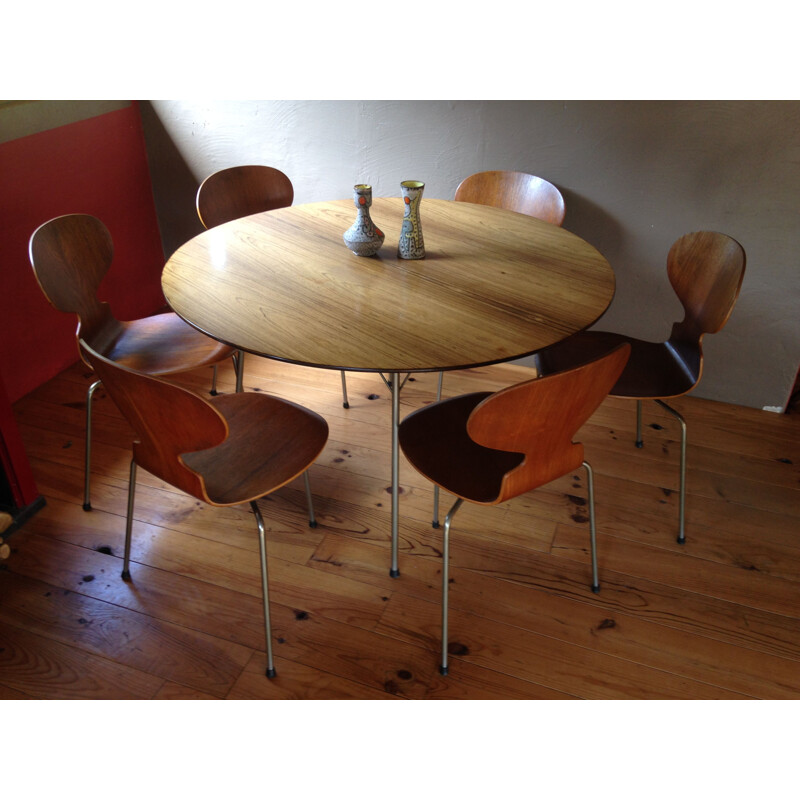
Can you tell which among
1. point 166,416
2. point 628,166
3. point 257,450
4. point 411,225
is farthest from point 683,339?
point 166,416

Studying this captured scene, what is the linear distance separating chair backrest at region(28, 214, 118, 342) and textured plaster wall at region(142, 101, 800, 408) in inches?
46.4

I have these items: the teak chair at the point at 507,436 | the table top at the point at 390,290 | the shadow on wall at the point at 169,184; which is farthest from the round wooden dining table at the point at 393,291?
the shadow on wall at the point at 169,184

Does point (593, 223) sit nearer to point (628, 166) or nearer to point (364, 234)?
point (628, 166)

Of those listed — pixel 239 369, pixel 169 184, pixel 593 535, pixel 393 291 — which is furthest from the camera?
pixel 169 184

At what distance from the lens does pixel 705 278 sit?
6.75 ft

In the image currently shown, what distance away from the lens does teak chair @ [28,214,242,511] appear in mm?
2023

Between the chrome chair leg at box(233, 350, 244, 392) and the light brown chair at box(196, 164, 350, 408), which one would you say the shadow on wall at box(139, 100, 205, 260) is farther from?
the chrome chair leg at box(233, 350, 244, 392)

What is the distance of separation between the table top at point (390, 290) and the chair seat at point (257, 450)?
0.28 metres

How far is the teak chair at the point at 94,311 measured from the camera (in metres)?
2.02

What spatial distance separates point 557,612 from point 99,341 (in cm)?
158

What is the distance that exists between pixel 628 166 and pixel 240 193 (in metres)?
1.46

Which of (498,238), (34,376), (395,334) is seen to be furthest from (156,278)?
(395,334)

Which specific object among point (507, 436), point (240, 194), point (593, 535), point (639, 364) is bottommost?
point (593, 535)

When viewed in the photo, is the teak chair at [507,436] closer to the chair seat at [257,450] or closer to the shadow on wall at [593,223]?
the chair seat at [257,450]
